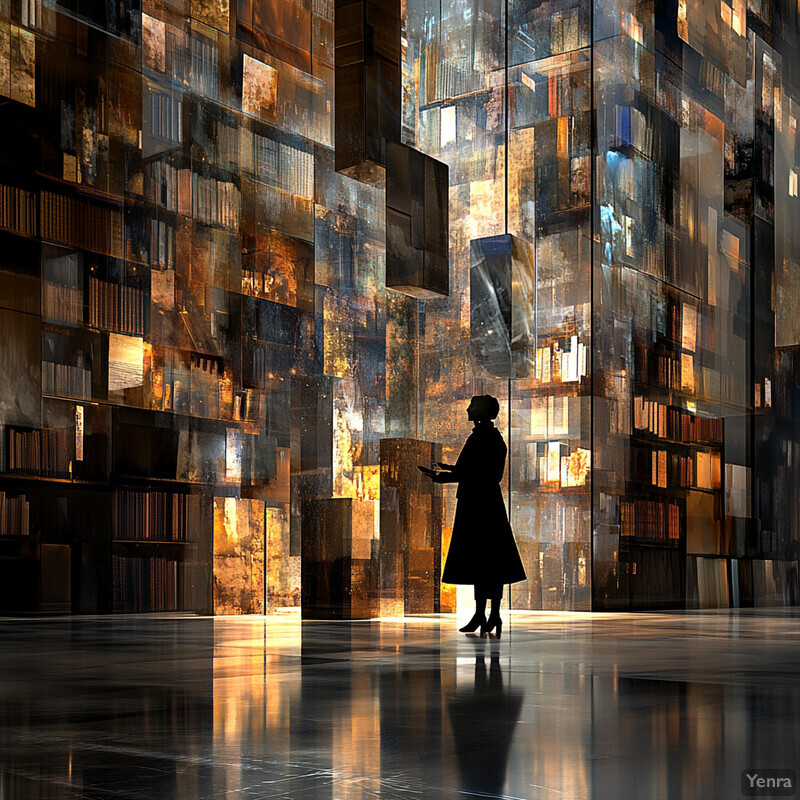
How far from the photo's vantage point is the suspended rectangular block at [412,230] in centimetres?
716

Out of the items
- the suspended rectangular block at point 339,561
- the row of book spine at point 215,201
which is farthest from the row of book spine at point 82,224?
the suspended rectangular block at point 339,561

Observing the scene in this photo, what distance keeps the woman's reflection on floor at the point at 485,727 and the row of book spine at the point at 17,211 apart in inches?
181

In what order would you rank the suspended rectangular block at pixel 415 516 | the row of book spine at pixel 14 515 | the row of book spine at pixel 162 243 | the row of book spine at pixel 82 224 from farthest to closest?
the suspended rectangular block at pixel 415 516 < the row of book spine at pixel 162 243 < the row of book spine at pixel 82 224 < the row of book spine at pixel 14 515

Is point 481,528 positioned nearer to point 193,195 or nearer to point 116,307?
point 116,307

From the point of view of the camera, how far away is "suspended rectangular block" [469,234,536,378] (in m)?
8.64

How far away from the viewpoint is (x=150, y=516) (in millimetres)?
7234

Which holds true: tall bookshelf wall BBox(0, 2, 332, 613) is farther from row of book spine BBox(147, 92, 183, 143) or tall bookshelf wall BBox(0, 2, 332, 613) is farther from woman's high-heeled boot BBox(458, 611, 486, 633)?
woman's high-heeled boot BBox(458, 611, 486, 633)

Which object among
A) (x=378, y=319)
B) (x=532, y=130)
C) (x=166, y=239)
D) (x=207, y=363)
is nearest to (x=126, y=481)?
(x=207, y=363)

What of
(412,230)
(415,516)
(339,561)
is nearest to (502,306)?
(412,230)

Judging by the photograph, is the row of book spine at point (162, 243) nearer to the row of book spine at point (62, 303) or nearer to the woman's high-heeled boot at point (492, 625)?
the row of book spine at point (62, 303)

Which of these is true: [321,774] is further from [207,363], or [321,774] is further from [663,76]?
[663,76]

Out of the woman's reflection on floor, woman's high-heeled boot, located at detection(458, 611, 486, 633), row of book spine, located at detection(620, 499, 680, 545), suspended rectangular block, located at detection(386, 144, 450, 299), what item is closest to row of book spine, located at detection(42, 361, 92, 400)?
suspended rectangular block, located at detection(386, 144, 450, 299)

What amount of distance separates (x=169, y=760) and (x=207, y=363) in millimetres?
6087

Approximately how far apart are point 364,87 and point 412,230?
3.22ft
